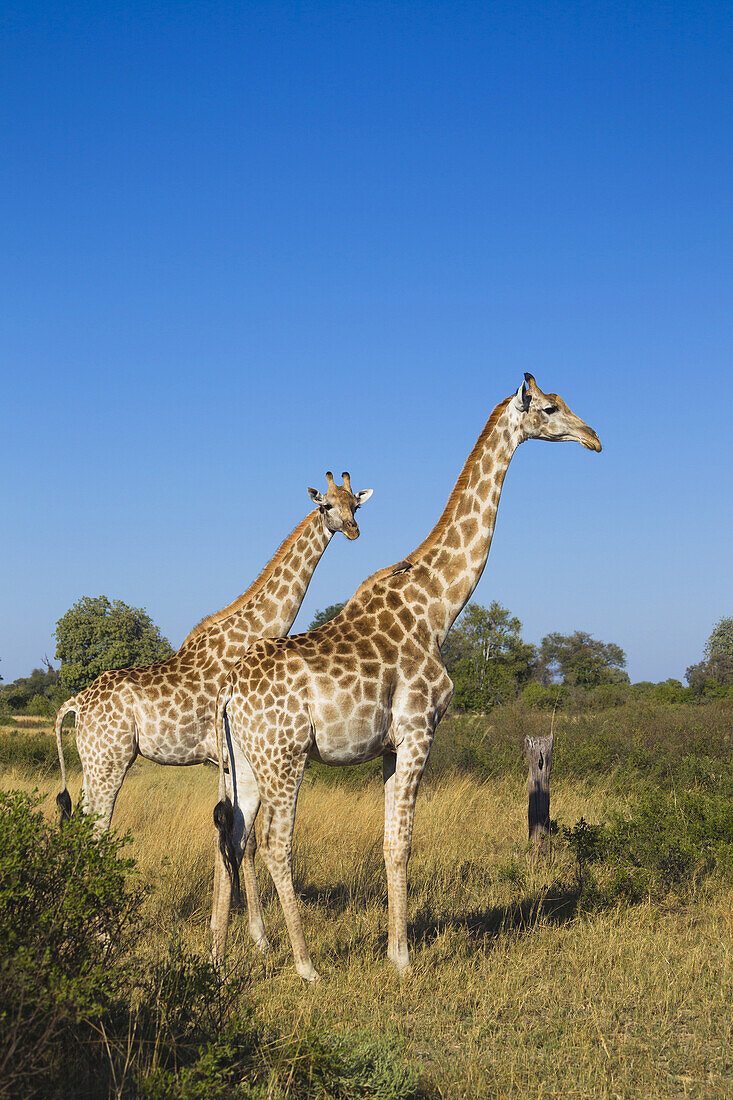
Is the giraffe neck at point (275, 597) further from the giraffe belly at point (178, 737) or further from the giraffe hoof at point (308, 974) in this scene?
the giraffe hoof at point (308, 974)

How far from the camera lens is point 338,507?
8.07 meters

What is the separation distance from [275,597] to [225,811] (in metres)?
2.33

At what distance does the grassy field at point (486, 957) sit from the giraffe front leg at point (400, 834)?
21 centimetres

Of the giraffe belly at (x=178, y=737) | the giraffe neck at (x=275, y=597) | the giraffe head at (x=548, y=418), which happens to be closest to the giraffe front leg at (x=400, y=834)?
the giraffe belly at (x=178, y=737)

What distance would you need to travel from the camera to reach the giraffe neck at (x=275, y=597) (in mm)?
7840

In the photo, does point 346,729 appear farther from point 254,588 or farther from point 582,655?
point 582,655

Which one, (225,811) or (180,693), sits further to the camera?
(180,693)

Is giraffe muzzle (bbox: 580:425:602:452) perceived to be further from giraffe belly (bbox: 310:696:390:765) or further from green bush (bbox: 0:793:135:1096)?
green bush (bbox: 0:793:135:1096)

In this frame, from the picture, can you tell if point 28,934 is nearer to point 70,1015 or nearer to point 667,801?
point 70,1015

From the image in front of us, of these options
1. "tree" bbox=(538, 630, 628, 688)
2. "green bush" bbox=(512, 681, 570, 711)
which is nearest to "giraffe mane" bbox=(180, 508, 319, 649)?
"green bush" bbox=(512, 681, 570, 711)

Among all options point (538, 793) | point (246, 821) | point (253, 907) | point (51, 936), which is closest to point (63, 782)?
point (246, 821)

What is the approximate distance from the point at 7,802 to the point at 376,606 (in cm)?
324

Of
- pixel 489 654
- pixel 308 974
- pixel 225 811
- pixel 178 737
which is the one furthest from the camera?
pixel 489 654

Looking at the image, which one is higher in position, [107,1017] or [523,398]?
[523,398]
